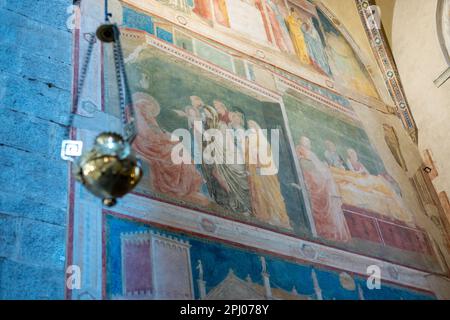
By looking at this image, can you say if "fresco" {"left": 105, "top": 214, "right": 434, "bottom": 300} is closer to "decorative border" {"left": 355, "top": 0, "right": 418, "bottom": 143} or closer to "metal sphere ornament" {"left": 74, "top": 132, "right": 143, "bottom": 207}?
"metal sphere ornament" {"left": 74, "top": 132, "right": 143, "bottom": 207}

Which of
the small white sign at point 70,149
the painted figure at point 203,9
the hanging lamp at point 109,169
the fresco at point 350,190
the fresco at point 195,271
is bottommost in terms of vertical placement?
the hanging lamp at point 109,169

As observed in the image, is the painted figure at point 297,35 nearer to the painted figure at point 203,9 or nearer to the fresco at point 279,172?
the fresco at point 279,172

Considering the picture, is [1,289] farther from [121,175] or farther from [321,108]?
[321,108]

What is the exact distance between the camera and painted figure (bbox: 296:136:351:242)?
6.07 meters

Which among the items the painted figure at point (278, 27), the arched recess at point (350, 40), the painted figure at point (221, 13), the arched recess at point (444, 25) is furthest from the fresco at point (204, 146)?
the arched recess at point (444, 25)

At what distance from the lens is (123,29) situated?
236 inches

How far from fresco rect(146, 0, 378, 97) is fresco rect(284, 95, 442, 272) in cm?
102

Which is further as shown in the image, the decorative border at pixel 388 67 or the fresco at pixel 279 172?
the decorative border at pixel 388 67

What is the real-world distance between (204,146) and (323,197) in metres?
1.52

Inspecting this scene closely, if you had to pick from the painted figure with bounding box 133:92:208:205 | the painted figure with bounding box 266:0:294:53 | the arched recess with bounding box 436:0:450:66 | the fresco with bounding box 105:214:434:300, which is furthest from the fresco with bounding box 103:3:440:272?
the arched recess with bounding box 436:0:450:66

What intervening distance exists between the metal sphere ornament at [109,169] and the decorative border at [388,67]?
6694 millimetres

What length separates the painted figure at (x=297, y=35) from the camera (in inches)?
326

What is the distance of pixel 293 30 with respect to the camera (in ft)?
28.1
